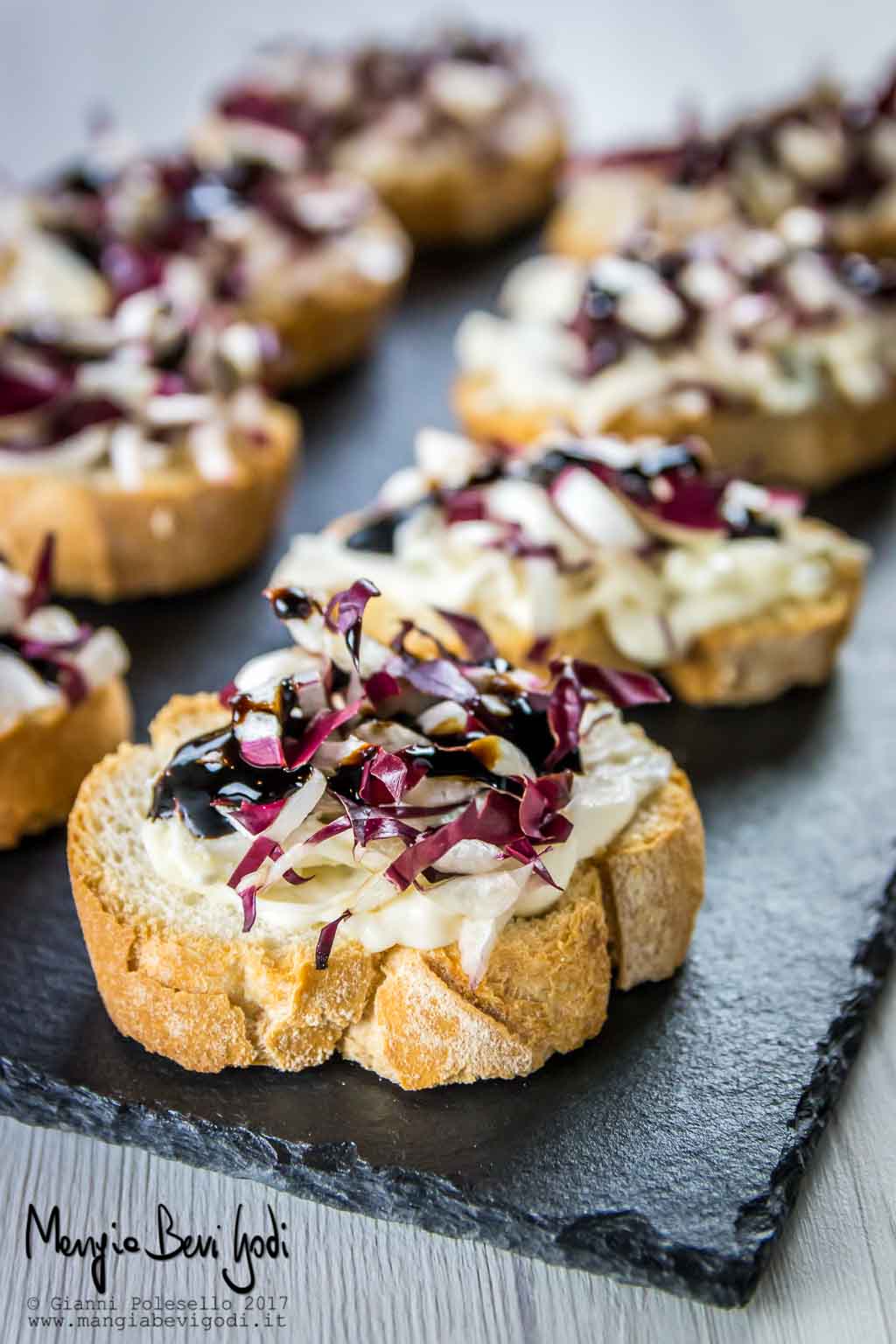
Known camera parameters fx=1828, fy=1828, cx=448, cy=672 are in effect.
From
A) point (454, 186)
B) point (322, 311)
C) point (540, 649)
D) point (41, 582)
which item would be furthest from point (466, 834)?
point (454, 186)

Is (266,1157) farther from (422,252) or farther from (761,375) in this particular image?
(422,252)

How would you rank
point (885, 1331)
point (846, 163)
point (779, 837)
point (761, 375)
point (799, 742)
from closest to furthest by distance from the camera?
point (885, 1331), point (779, 837), point (799, 742), point (761, 375), point (846, 163)

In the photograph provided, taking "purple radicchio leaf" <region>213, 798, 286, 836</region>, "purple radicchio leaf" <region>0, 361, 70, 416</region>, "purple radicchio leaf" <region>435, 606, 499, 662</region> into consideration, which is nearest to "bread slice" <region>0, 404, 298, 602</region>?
"purple radicchio leaf" <region>0, 361, 70, 416</region>

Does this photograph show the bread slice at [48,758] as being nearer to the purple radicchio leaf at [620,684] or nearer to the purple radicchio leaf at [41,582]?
the purple radicchio leaf at [41,582]

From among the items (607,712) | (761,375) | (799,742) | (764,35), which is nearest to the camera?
(607,712)

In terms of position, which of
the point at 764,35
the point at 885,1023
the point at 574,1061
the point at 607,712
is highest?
the point at 607,712

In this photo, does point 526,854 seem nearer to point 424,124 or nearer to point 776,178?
point 776,178

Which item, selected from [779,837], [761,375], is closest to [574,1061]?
[779,837]

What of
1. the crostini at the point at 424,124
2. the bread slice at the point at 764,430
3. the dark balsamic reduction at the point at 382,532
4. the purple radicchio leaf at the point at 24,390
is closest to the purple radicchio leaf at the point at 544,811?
the dark balsamic reduction at the point at 382,532
